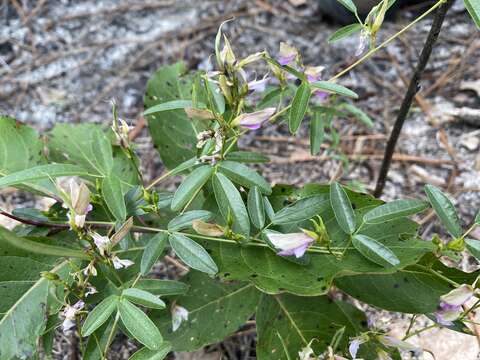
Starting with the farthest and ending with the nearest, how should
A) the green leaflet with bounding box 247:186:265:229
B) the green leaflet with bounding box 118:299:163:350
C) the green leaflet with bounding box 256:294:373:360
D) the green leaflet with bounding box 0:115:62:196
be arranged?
the green leaflet with bounding box 0:115:62:196 < the green leaflet with bounding box 256:294:373:360 < the green leaflet with bounding box 247:186:265:229 < the green leaflet with bounding box 118:299:163:350

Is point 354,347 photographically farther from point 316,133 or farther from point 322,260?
point 316,133

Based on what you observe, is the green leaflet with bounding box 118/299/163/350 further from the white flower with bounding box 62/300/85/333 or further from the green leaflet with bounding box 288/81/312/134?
the green leaflet with bounding box 288/81/312/134

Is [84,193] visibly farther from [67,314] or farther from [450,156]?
[450,156]

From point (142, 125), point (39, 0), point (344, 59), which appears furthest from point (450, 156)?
point (39, 0)

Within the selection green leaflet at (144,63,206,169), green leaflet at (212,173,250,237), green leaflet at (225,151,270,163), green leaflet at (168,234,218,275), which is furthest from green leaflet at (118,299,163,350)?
green leaflet at (144,63,206,169)

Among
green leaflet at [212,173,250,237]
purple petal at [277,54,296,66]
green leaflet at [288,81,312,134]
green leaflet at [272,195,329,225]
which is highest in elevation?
purple petal at [277,54,296,66]

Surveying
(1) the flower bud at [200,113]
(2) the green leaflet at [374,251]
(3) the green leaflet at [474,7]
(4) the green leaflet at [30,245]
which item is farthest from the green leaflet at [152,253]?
(3) the green leaflet at [474,7]

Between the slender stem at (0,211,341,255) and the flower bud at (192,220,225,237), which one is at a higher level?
the flower bud at (192,220,225,237)
